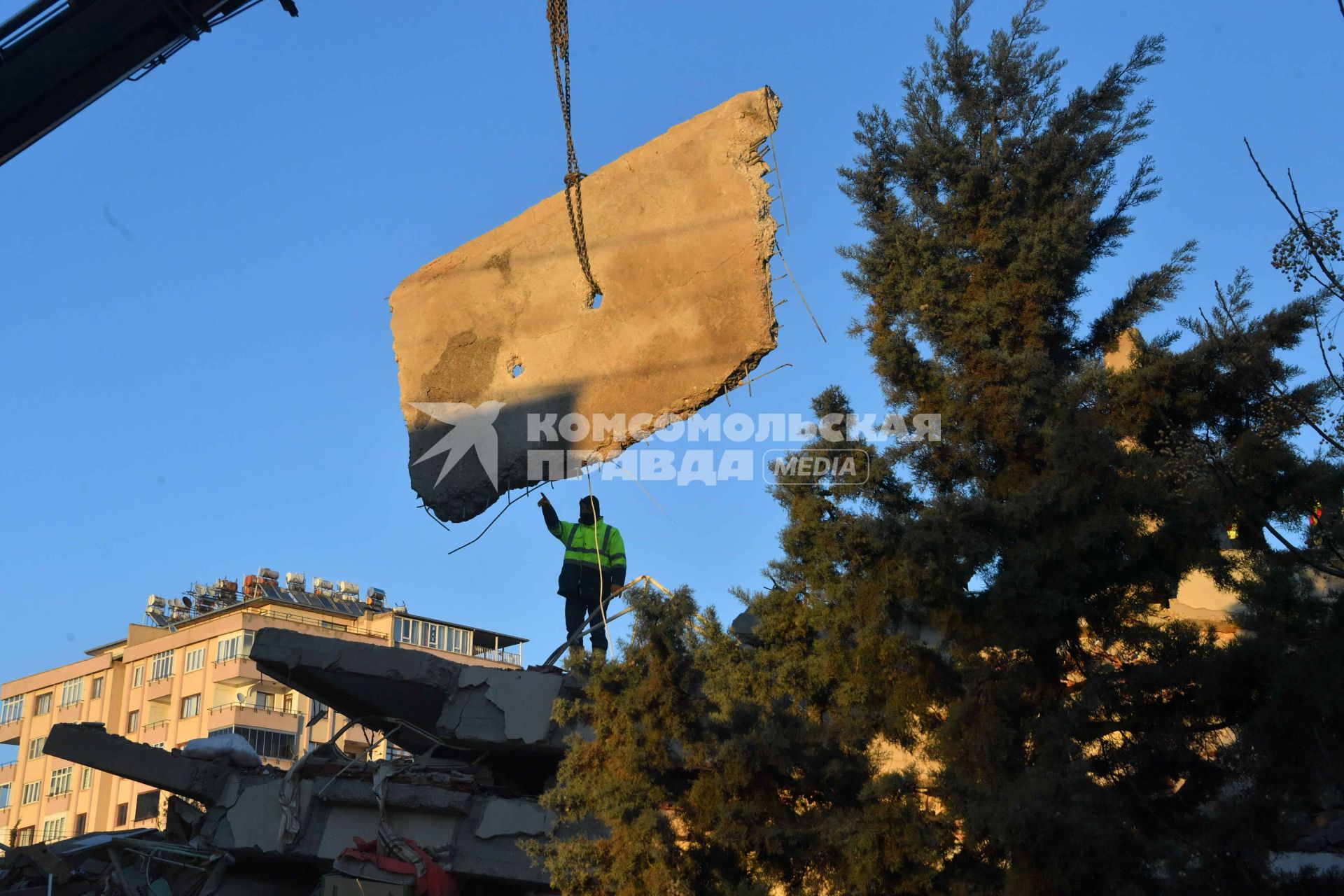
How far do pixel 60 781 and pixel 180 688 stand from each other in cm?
623

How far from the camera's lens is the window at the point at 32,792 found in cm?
4506

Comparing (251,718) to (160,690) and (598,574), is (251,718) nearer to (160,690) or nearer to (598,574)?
(160,690)

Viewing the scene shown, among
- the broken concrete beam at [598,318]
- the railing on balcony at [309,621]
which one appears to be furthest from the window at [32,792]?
the broken concrete beam at [598,318]

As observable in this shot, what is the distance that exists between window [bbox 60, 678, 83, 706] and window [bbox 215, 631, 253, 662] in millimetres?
8259

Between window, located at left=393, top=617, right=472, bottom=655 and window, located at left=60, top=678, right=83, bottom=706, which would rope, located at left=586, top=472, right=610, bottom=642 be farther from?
window, located at left=60, top=678, right=83, bottom=706

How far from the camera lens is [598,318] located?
29.0 feet

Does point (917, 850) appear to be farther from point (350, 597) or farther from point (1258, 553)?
point (350, 597)

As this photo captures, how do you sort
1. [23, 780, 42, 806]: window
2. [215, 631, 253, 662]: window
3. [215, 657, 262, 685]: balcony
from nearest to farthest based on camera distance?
[215, 657, 262, 685]: balcony, [215, 631, 253, 662]: window, [23, 780, 42, 806]: window

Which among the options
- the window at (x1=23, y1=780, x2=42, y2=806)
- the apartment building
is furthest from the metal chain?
the window at (x1=23, y1=780, x2=42, y2=806)

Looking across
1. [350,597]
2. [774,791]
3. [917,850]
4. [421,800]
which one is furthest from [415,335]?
[350,597]

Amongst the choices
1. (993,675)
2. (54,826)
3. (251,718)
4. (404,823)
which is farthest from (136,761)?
(54,826)

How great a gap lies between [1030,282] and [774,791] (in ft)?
13.7

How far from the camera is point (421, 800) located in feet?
26.6

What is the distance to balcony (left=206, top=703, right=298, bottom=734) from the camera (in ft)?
129
